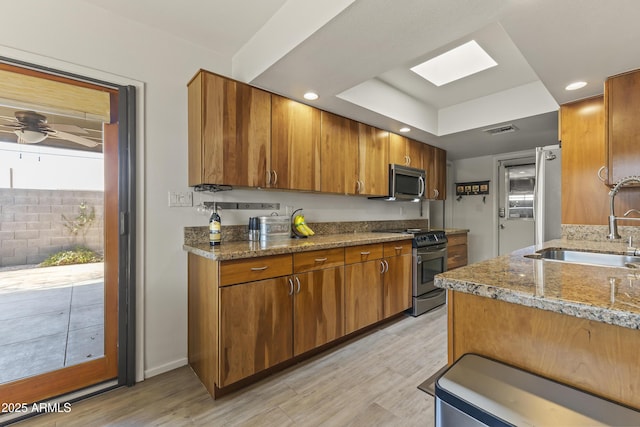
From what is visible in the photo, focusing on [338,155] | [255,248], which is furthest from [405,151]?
[255,248]

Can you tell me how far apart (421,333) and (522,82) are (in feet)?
8.63

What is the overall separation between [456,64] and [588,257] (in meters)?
1.80

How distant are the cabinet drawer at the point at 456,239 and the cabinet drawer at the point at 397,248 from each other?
106 centimetres

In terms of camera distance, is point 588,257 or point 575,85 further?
point 575,85

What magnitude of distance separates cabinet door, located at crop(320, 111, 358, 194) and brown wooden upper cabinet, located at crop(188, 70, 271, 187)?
62 cm

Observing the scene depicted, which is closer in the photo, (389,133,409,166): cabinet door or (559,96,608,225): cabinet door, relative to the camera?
(559,96,608,225): cabinet door

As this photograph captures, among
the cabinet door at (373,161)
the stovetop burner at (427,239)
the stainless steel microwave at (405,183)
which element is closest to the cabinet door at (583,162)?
the stovetop burner at (427,239)

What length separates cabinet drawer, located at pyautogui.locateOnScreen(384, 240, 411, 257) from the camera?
279 centimetres

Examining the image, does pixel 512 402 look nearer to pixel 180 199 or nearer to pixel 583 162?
pixel 180 199

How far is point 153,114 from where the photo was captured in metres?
2.01

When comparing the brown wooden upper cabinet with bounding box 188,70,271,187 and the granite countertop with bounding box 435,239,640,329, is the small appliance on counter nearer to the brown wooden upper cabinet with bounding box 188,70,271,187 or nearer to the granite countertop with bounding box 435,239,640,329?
the brown wooden upper cabinet with bounding box 188,70,271,187

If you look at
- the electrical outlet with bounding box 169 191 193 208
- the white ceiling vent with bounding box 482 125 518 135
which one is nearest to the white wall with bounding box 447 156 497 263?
the white ceiling vent with bounding box 482 125 518 135

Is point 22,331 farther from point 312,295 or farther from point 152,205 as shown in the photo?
point 312,295

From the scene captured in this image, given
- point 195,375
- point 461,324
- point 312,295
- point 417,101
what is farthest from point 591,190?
point 195,375
